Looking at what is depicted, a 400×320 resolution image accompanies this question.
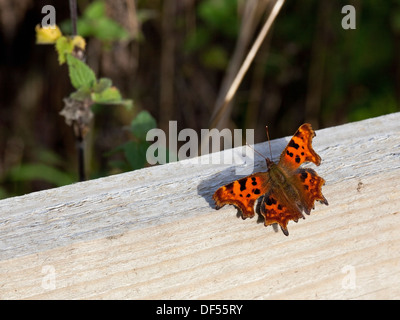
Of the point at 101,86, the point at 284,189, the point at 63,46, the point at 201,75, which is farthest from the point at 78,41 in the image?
the point at 201,75

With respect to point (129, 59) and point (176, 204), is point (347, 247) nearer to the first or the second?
point (176, 204)

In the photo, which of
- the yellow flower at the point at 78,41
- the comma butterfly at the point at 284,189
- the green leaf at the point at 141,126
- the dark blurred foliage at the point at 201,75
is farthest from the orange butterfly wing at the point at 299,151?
the dark blurred foliage at the point at 201,75

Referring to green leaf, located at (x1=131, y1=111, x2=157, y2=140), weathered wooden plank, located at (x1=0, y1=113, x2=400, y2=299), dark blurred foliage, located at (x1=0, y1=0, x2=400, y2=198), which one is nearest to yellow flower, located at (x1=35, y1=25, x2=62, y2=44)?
green leaf, located at (x1=131, y1=111, x2=157, y2=140)

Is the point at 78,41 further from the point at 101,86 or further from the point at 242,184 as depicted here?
the point at 242,184

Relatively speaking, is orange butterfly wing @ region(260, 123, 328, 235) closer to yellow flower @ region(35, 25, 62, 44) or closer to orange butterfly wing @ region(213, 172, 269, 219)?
orange butterfly wing @ region(213, 172, 269, 219)

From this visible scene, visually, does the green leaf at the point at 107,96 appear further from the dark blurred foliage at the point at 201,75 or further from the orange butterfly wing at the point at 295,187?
the dark blurred foliage at the point at 201,75

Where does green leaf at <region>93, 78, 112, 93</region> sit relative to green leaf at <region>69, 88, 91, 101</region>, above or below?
above
